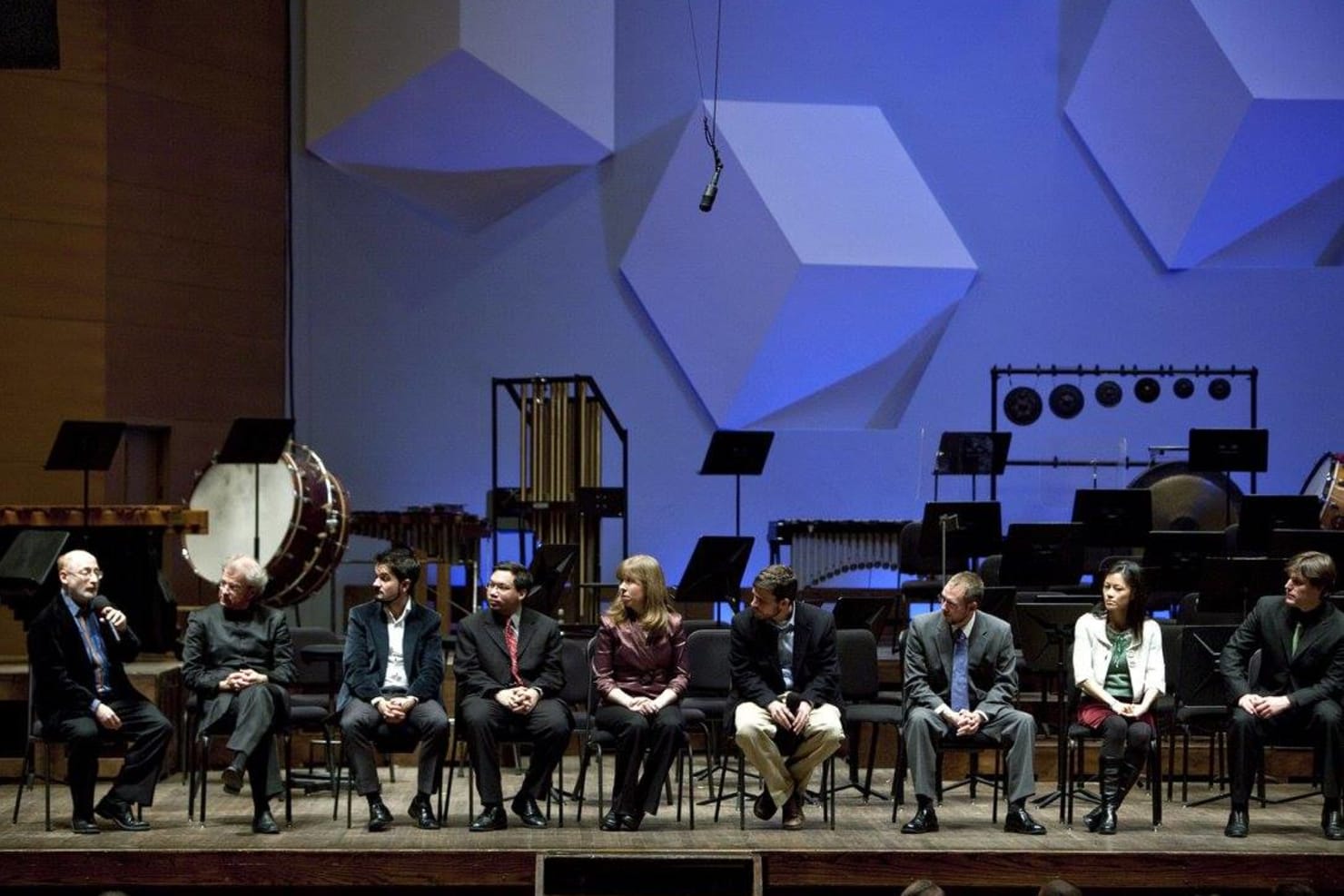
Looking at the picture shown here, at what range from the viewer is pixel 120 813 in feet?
22.8

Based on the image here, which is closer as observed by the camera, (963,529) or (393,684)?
(393,684)

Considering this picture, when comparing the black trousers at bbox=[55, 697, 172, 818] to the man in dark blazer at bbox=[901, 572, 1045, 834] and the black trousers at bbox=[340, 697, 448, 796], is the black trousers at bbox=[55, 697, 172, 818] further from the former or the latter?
the man in dark blazer at bbox=[901, 572, 1045, 834]

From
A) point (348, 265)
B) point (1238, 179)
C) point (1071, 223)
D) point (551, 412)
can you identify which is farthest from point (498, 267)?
point (1238, 179)

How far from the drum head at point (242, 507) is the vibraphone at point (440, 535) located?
114 cm

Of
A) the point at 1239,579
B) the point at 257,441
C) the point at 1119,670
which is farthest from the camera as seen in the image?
the point at 257,441

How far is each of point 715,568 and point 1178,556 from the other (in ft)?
7.66

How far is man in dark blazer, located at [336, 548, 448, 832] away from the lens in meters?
7.04

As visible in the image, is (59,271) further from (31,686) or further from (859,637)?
(859,637)

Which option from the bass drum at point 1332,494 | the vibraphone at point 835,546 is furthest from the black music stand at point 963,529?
the vibraphone at point 835,546

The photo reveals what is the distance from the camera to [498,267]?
12.4 meters

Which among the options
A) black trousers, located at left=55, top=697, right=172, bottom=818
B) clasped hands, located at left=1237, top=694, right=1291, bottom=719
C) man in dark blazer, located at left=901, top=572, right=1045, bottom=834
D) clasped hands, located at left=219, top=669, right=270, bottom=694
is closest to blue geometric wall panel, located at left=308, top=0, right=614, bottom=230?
clasped hands, located at left=219, top=669, right=270, bottom=694

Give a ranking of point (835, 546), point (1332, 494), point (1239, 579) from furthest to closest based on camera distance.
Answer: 1. point (835, 546)
2. point (1332, 494)
3. point (1239, 579)

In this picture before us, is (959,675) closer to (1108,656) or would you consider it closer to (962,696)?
(962,696)

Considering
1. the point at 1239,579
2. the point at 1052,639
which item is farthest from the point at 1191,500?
the point at 1052,639
